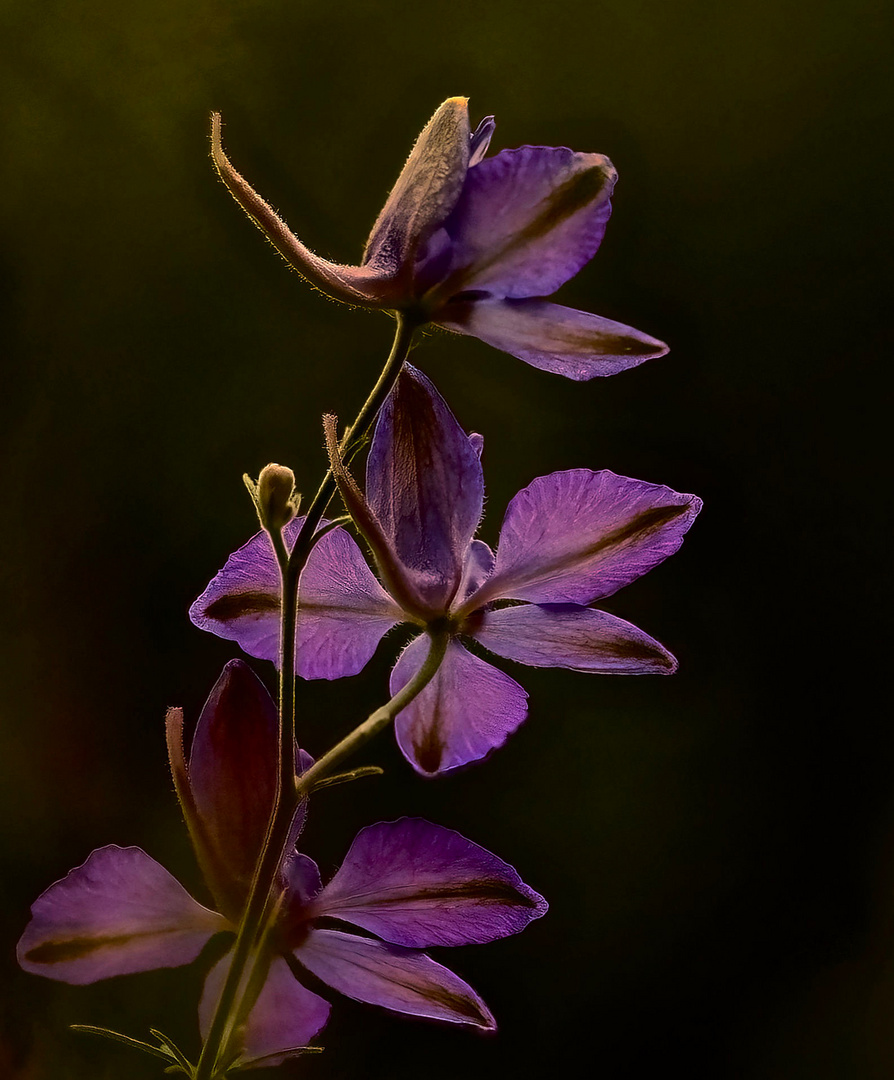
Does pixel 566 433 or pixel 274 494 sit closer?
pixel 274 494

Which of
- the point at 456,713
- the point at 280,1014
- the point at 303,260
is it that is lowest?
the point at 280,1014

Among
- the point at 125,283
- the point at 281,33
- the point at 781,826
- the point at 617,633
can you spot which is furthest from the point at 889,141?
the point at 617,633

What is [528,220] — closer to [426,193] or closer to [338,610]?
[426,193]

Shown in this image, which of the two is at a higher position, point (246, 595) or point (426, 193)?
point (426, 193)

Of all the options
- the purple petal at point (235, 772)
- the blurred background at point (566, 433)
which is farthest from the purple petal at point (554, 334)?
the blurred background at point (566, 433)

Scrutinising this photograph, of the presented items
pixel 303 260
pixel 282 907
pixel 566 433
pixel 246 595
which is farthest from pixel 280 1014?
pixel 566 433

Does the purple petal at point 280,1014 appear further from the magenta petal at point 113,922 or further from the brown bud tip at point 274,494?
the brown bud tip at point 274,494
